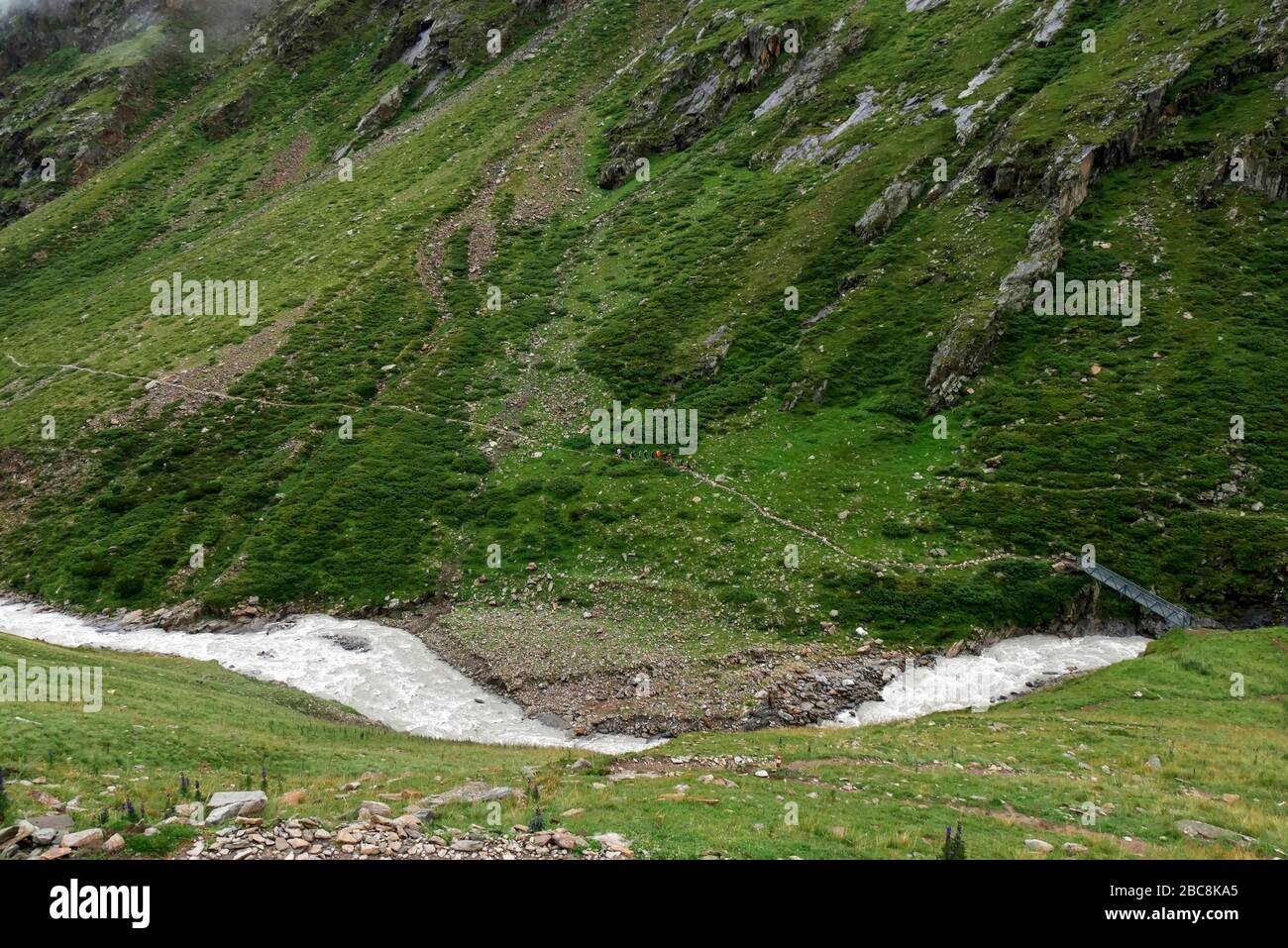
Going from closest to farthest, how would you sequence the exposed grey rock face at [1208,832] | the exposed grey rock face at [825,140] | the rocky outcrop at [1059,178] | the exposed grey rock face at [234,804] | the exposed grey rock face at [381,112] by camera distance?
the exposed grey rock face at [234,804] → the exposed grey rock face at [1208,832] → the rocky outcrop at [1059,178] → the exposed grey rock face at [825,140] → the exposed grey rock face at [381,112]

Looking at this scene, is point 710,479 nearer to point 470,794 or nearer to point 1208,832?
point 470,794

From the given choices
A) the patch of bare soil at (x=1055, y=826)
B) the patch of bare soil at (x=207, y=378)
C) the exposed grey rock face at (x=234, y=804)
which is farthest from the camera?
the patch of bare soil at (x=207, y=378)

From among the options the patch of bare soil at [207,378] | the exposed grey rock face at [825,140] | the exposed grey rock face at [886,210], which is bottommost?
the patch of bare soil at [207,378]

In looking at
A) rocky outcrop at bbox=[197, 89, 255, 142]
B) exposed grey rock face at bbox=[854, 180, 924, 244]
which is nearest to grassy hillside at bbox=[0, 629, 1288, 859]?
exposed grey rock face at bbox=[854, 180, 924, 244]

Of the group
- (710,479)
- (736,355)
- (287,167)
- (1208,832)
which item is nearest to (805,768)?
(1208,832)

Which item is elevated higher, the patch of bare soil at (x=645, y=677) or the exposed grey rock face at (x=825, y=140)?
the exposed grey rock face at (x=825, y=140)

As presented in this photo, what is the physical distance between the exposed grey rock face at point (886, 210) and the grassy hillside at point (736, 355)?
1.02 metres

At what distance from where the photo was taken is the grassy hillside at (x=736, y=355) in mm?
41875

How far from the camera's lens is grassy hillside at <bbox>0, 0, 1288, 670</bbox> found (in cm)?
4188

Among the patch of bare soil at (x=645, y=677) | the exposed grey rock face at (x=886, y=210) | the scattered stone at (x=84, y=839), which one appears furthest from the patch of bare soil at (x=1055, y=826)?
→ the exposed grey rock face at (x=886, y=210)

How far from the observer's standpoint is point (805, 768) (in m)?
22.2

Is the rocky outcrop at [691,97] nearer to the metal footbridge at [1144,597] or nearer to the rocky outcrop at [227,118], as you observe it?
the metal footbridge at [1144,597]
